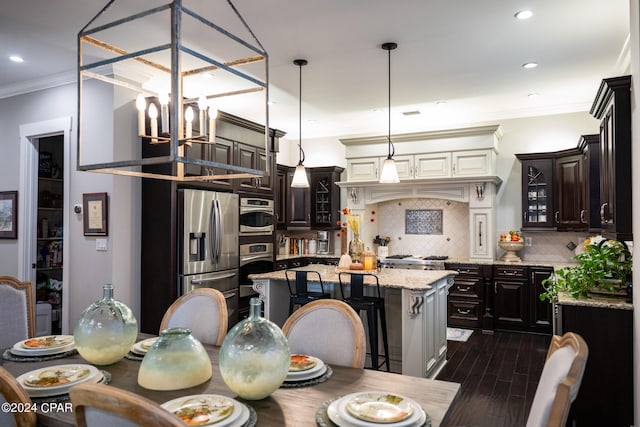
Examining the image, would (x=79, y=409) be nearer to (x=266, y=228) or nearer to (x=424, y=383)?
(x=424, y=383)

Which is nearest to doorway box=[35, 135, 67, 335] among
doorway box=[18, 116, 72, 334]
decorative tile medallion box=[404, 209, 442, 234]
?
doorway box=[18, 116, 72, 334]

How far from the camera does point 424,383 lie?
1.70 m

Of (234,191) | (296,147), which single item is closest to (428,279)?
(234,191)

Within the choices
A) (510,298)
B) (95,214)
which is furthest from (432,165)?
(95,214)

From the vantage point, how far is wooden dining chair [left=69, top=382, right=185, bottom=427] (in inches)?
38.1

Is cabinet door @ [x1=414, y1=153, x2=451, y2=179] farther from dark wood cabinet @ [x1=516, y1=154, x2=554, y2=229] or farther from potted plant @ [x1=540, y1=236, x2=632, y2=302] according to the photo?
potted plant @ [x1=540, y1=236, x2=632, y2=302]

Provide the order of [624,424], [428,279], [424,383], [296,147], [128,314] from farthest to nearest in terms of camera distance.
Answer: [296,147]
[428,279]
[624,424]
[128,314]
[424,383]

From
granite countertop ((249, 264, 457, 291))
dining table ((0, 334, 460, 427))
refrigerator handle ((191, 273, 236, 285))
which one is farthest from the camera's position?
refrigerator handle ((191, 273, 236, 285))

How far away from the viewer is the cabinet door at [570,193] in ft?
17.2

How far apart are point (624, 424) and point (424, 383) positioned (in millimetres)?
1882

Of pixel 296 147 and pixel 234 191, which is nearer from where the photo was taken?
pixel 234 191

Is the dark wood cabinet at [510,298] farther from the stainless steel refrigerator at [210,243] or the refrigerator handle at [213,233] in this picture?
the refrigerator handle at [213,233]

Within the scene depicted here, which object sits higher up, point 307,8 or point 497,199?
point 307,8

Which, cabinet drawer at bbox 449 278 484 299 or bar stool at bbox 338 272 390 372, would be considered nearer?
bar stool at bbox 338 272 390 372
